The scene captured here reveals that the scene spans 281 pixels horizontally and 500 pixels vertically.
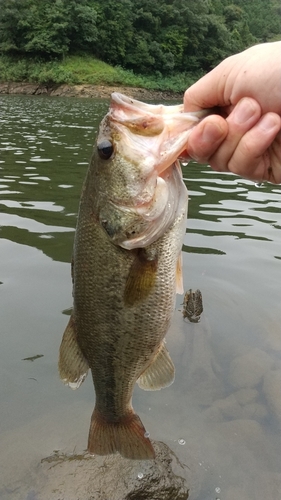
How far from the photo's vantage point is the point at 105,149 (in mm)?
2287

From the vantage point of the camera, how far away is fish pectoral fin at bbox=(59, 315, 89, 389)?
2.70 metres

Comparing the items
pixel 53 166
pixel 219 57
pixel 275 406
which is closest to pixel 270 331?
pixel 275 406

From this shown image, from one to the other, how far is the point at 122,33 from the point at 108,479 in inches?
2304

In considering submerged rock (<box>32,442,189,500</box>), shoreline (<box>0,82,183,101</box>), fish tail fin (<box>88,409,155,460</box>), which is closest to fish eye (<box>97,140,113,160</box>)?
fish tail fin (<box>88,409,155,460</box>)

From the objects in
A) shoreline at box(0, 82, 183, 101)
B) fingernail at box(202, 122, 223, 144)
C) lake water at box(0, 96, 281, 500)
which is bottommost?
shoreline at box(0, 82, 183, 101)

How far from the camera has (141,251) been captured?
2.35 metres

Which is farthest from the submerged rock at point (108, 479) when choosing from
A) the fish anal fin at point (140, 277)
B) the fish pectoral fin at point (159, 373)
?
the fish anal fin at point (140, 277)

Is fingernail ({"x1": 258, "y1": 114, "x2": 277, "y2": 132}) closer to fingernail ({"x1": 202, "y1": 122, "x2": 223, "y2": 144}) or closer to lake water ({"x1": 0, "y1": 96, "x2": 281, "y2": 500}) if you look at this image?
fingernail ({"x1": 202, "y1": 122, "x2": 223, "y2": 144})

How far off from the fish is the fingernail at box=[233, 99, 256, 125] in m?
0.20

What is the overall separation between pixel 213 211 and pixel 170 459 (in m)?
6.06

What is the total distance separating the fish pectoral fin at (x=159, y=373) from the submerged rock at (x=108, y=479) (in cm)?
104

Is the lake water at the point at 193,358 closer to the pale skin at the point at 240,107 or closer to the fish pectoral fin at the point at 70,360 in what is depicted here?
the fish pectoral fin at the point at 70,360

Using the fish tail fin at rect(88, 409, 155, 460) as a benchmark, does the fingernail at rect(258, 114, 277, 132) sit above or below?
above

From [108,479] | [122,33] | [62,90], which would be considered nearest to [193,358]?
[108,479]
